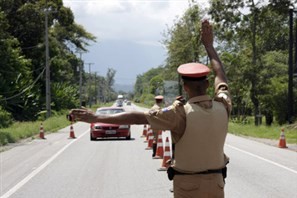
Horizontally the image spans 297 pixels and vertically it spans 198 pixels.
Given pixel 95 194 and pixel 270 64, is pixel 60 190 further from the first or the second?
pixel 270 64

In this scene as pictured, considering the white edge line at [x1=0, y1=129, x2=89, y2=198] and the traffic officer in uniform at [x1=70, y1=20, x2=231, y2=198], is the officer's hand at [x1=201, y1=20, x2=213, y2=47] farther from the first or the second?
the white edge line at [x1=0, y1=129, x2=89, y2=198]

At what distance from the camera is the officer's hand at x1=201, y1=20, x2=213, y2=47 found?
15.1 feet

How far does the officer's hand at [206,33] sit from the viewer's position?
4.61 metres

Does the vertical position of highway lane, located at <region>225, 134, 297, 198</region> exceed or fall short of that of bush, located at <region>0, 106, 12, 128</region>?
it falls short

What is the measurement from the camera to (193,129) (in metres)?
4.11

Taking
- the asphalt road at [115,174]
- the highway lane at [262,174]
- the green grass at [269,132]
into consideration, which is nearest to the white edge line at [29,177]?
the asphalt road at [115,174]

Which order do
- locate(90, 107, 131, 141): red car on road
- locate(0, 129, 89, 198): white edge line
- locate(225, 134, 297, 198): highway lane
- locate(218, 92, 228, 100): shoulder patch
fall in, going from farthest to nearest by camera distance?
locate(90, 107, 131, 141): red car on road
locate(0, 129, 89, 198): white edge line
locate(225, 134, 297, 198): highway lane
locate(218, 92, 228, 100): shoulder patch

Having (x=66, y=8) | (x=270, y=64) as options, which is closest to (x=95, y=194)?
(x=270, y=64)

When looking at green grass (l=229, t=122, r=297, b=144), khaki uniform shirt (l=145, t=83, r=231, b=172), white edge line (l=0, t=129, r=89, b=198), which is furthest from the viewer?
green grass (l=229, t=122, r=297, b=144)

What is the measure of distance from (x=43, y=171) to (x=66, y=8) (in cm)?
5099

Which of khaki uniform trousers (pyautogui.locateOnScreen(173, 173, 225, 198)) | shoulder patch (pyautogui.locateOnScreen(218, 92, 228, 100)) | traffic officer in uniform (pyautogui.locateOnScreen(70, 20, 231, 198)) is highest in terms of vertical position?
shoulder patch (pyautogui.locateOnScreen(218, 92, 228, 100))

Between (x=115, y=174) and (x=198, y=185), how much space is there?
903cm

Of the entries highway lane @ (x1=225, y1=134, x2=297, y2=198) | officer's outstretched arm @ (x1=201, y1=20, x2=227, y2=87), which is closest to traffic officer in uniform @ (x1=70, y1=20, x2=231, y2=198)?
officer's outstretched arm @ (x1=201, y1=20, x2=227, y2=87)

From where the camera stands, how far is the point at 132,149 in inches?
792
